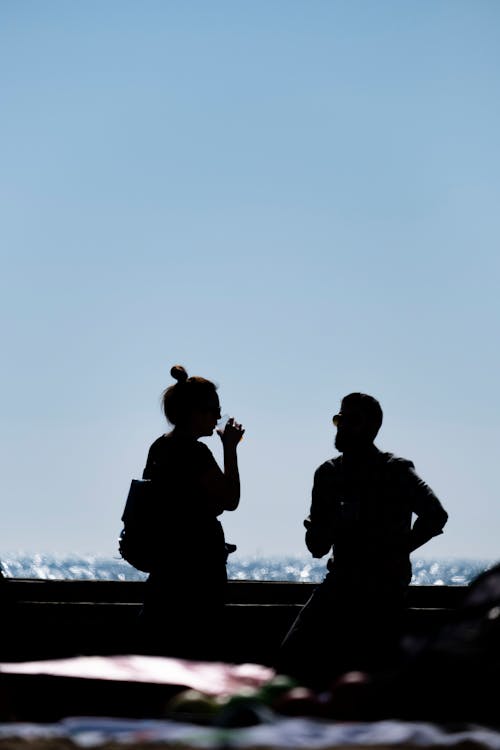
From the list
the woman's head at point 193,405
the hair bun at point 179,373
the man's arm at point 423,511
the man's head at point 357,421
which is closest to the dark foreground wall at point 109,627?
the man's arm at point 423,511

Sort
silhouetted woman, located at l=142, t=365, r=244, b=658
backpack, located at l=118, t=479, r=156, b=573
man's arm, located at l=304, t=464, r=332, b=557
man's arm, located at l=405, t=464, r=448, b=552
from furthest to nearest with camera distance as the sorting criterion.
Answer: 1. man's arm, located at l=304, t=464, r=332, b=557
2. man's arm, located at l=405, t=464, r=448, b=552
3. backpack, located at l=118, t=479, r=156, b=573
4. silhouetted woman, located at l=142, t=365, r=244, b=658

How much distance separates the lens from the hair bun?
6.65 meters

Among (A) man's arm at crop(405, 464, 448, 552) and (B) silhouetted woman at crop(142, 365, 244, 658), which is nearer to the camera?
(B) silhouetted woman at crop(142, 365, 244, 658)

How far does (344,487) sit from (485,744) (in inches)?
150

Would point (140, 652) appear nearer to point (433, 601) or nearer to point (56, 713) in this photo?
point (56, 713)

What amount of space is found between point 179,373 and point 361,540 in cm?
133

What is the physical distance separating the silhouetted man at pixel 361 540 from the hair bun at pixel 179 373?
2.85 ft

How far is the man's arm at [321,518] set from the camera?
677 cm

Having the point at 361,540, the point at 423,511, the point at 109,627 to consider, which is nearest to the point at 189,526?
the point at 361,540

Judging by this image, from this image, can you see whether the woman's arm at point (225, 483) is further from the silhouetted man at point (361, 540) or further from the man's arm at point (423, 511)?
the man's arm at point (423, 511)

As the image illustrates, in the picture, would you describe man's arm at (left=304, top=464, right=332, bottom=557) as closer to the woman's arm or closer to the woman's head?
the woman's arm

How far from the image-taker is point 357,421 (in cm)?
662

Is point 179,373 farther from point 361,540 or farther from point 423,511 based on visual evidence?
point 423,511

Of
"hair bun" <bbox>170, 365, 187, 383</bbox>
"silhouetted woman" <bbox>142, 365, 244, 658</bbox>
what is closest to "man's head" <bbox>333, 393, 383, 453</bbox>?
"silhouetted woman" <bbox>142, 365, 244, 658</bbox>
